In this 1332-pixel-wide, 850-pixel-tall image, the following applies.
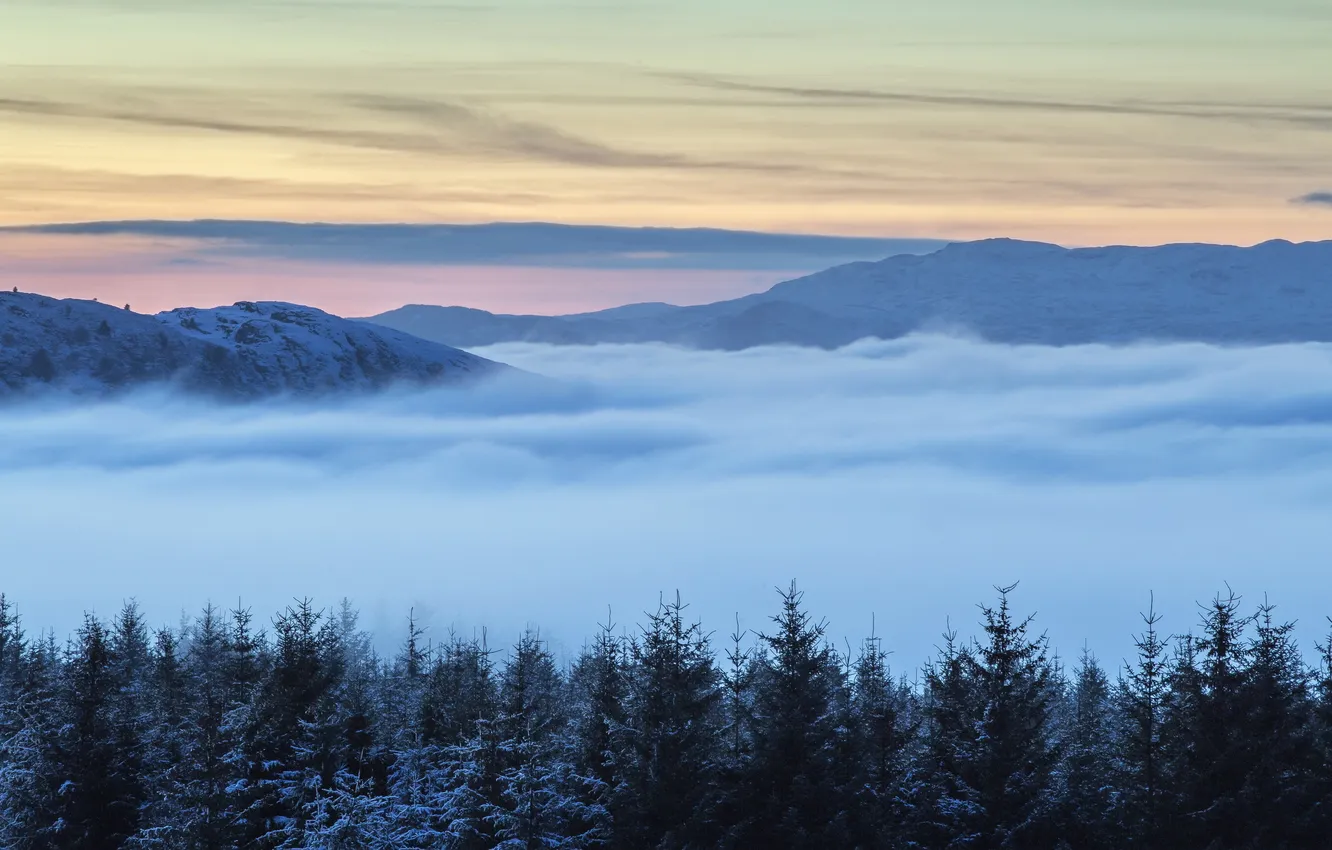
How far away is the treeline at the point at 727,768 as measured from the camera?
1799 inches

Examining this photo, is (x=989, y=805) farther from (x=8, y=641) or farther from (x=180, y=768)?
(x=8, y=641)

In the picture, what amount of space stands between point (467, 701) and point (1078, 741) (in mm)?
22304

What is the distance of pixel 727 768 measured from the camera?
155 feet

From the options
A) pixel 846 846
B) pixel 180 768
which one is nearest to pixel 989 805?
pixel 846 846

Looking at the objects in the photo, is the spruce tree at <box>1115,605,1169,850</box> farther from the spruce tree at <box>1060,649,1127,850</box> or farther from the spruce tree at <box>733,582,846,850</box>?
the spruce tree at <box>733,582,846,850</box>

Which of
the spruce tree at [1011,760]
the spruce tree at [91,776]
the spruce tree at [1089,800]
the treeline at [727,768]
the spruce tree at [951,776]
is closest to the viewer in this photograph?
the treeline at [727,768]

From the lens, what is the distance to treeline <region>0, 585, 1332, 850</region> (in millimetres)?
45688

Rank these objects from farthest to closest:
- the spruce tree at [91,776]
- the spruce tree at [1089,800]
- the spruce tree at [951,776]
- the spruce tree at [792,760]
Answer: the spruce tree at [91,776] < the spruce tree at [1089,800] < the spruce tree at [951,776] < the spruce tree at [792,760]

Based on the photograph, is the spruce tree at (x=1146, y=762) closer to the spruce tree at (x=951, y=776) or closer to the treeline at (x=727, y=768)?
the treeline at (x=727, y=768)

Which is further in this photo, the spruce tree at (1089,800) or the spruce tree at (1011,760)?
the spruce tree at (1089,800)

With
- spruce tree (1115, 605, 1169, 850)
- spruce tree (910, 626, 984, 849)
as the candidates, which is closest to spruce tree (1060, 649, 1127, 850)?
spruce tree (1115, 605, 1169, 850)

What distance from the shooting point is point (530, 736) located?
161 feet

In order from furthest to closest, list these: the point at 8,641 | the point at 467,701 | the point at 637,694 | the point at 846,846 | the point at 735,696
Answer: the point at 8,641
the point at 467,701
the point at 735,696
the point at 637,694
the point at 846,846

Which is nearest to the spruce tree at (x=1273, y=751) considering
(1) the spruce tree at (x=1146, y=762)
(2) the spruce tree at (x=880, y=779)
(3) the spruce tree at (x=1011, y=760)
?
(1) the spruce tree at (x=1146, y=762)
